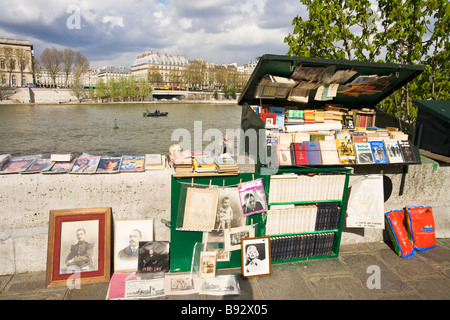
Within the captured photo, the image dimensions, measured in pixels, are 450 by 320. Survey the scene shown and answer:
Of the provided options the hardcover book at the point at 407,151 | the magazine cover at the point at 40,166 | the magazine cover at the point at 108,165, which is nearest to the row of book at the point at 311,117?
the hardcover book at the point at 407,151

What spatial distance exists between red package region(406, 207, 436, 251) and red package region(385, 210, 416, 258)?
0.09 meters

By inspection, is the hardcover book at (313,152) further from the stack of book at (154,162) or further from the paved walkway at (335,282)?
the stack of book at (154,162)

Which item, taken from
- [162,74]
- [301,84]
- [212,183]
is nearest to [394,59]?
[301,84]

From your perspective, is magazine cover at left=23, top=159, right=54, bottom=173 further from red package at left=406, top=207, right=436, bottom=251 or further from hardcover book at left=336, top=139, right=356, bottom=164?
red package at left=406, top=207, right=436, bottom=251

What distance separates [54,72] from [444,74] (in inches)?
3739

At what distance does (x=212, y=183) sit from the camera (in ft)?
10.9

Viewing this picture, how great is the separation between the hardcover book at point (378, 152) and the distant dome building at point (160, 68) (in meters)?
109

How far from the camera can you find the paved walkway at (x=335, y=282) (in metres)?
3.01

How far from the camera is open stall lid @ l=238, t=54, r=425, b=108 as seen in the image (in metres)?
3.49

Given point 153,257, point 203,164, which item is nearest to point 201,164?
point 203,164

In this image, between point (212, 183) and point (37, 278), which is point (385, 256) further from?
point (37, 278)

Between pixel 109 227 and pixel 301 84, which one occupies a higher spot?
pixel 301 84

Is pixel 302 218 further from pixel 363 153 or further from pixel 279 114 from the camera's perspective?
pixel 279 114

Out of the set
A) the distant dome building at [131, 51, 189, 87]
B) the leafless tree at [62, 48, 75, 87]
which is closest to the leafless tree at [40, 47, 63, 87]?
the leafless tree at [62, 48, 75, 87]
